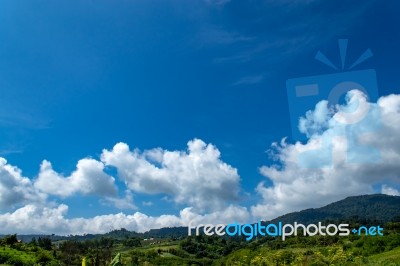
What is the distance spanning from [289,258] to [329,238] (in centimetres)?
5157

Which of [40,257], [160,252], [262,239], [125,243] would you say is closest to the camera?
[40,257]

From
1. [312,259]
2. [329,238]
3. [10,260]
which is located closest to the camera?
[312,259]

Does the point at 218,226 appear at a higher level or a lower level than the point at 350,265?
higher

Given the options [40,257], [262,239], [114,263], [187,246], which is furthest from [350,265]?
[187,246]

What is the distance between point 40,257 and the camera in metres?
47.8

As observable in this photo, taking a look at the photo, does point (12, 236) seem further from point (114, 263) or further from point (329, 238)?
point (114, 263)

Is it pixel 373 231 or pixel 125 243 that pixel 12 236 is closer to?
pixel 373 231

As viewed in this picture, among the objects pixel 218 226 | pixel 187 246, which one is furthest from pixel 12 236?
pixel 187 246

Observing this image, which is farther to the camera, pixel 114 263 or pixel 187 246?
pixel 187 246

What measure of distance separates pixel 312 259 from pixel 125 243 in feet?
419

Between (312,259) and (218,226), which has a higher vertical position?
(218,226)

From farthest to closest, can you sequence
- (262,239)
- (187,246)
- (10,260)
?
(187,246)
(262,239)
(10,260)

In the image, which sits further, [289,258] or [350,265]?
[289,258]

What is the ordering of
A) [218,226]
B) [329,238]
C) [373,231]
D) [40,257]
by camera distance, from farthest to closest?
[329,238]
[373,231]
[40,257]
[218,226]
